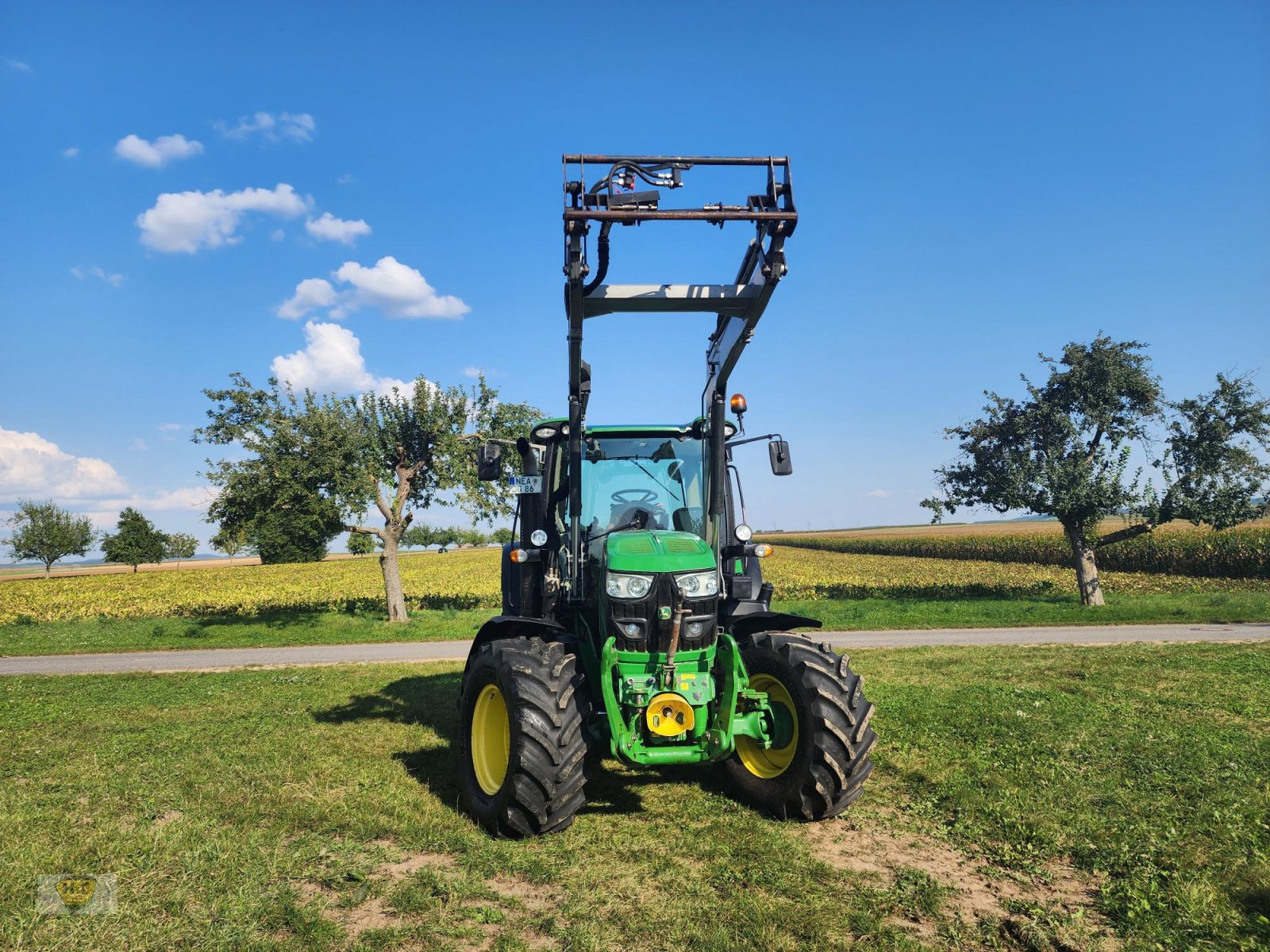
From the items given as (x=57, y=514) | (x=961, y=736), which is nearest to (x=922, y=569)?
(x=961, y=736)

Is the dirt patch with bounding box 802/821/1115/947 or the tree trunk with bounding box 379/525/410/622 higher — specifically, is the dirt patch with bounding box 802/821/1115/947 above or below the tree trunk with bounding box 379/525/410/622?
below

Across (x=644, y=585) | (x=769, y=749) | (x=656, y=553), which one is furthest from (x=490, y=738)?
(x=769, y=749)

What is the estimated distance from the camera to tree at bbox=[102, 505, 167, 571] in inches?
2509

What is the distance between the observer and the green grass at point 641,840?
384cm

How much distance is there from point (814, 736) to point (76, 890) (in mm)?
4507

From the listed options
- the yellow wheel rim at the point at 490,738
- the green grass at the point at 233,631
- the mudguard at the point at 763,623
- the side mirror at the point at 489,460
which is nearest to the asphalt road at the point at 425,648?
the green grass at the point at 233,631

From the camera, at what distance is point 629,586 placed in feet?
17.9

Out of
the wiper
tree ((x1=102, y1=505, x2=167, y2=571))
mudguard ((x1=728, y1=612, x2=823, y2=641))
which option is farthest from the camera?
tree ((x1=102, y1=505, x2=167, y2=571))

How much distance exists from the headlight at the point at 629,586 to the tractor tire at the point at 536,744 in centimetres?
56

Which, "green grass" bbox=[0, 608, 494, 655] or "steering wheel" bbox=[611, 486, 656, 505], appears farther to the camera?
"green grass" bbox=[0, 608, 494, 655]

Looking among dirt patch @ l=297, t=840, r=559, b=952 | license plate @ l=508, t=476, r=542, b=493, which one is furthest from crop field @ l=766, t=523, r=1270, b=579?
dirt patch @ l=297, t=840, r=559, b=952

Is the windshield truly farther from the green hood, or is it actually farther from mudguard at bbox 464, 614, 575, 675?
mudguard at bbox 464, 614, 575, 675

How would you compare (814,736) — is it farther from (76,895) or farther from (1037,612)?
(1037,612)

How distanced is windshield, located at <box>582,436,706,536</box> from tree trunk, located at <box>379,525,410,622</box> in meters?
15.0
